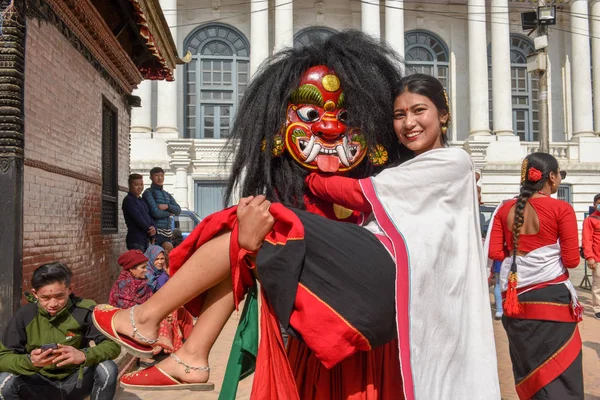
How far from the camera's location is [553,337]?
397cm

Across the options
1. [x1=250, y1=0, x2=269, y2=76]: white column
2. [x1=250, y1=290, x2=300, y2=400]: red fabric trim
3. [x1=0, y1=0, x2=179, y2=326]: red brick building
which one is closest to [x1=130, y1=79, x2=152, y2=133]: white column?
[x1=250, y1=0, x2=269, y2=76]: white column

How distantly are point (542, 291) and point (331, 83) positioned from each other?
237 cm

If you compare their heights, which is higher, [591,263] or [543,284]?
[543,284]

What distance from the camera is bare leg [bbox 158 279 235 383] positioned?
84.2 inches

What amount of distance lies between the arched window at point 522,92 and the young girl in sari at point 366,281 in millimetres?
27495

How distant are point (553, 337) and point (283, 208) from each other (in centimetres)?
277

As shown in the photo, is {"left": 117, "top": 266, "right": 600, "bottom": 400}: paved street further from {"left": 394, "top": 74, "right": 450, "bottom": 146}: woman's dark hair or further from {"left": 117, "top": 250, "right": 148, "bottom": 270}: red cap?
{"left": 394, "top": 74, "right": 450, "bottom": 146}: woman's dark hair

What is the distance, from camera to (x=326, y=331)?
6.18 ft

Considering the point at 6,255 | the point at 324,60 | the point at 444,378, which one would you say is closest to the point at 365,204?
the point at 444,378

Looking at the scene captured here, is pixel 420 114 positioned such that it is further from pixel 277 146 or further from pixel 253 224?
pixel 253 224

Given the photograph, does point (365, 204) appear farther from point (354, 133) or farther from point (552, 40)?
point (552, 40)

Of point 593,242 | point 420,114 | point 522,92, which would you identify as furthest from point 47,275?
point 522,92

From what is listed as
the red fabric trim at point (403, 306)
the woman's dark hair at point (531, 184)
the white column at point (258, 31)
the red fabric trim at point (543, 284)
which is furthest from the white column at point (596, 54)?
the red fabric trim at point (403, 306)

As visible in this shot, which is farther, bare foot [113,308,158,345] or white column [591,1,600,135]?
white column [591,1,600,135]
